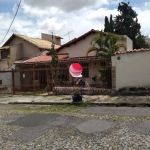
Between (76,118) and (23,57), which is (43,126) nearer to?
(76,118)

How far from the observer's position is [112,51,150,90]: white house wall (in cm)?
1279

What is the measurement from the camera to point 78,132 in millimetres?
6277

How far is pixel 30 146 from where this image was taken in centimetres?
537

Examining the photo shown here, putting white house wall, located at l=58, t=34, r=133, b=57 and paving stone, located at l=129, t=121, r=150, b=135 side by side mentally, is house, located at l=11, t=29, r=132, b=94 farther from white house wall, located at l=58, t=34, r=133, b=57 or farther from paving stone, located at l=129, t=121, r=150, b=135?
paving stone, located at l=129, t=121, r=150, b=135

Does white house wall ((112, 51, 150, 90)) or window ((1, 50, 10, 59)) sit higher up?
window ((1, 50, 10, 59))

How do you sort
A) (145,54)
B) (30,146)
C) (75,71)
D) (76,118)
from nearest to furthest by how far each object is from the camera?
(30,146)
(76,118)
(75,71)
(145,54)

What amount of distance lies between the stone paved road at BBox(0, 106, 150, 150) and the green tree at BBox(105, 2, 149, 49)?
29.1m

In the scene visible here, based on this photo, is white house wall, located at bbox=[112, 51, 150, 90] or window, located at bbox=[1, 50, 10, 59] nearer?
white house wall, located at bbox=[112, 51, 150, 90]

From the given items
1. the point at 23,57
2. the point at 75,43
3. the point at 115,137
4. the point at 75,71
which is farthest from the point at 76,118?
the point at 23,57

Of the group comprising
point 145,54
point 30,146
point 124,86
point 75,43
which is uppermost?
point 75,43

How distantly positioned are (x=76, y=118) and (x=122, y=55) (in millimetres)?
6395

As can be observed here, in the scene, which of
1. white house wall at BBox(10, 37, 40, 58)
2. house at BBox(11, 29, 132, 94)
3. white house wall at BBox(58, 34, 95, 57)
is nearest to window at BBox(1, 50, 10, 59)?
white house wall at BBox(10, 37, 40, 58)

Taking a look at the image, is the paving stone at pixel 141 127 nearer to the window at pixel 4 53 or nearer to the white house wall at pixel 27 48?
the white house wall at pixel 27 48

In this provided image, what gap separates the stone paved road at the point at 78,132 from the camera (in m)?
5.22
